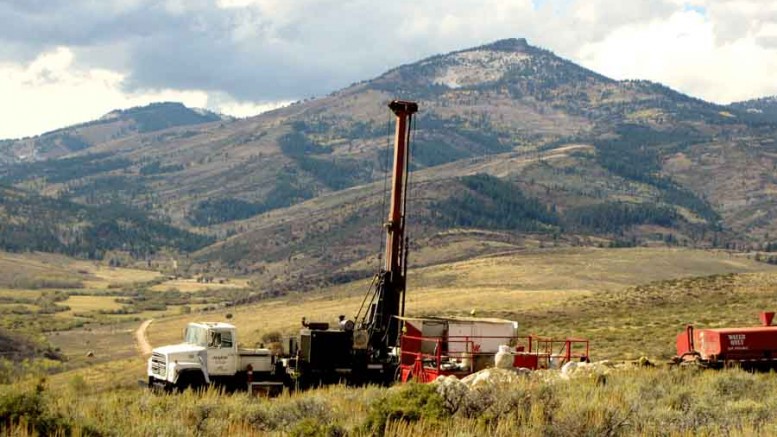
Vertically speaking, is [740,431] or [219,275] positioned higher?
[219,275]

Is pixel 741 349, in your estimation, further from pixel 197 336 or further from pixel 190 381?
pixel 197 336

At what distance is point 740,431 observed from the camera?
1215 centimetres

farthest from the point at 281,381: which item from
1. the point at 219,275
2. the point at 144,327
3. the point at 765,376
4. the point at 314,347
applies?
the point at 219,275

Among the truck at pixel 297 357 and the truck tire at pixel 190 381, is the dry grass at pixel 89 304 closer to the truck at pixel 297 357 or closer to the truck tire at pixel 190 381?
the truck at pixel 297 357

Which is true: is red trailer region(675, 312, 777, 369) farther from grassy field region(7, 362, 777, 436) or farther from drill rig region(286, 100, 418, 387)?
drill rig region(286, 100, 418, 387)

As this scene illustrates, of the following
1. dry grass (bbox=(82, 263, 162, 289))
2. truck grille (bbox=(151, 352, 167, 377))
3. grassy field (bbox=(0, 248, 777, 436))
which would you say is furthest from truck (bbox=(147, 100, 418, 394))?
dry grass (bbox=(82, 263, 162, 289))

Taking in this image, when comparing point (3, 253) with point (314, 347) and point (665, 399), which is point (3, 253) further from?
point (665, 399)

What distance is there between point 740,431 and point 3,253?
195227mm

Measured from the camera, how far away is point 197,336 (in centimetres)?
2564

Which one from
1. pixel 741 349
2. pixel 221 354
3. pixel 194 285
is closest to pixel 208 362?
pixel 221 354

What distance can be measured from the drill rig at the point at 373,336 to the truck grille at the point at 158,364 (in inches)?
137

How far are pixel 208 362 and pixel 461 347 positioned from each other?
298 inches

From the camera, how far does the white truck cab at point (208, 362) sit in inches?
968

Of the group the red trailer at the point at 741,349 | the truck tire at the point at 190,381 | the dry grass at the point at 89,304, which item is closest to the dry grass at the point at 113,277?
the dry grass at the point at 89,304
